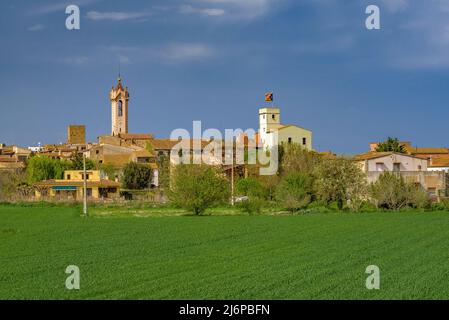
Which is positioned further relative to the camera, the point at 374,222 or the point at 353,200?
the point at 353,200

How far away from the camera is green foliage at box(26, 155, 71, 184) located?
297ft

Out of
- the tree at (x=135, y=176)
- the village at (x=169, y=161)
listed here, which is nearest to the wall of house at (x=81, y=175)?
the village at (x=169, y=161)

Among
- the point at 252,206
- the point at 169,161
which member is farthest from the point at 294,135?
the point at 252,206

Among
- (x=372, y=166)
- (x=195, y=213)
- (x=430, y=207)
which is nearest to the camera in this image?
(x=195, y=213)

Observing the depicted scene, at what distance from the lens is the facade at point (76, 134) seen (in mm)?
156337

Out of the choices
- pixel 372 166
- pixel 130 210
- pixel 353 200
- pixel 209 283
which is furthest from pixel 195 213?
pixel 209 283

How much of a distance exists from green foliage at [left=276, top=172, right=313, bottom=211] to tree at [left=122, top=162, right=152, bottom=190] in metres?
32.6

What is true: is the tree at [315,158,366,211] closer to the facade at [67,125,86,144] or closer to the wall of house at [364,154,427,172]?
the wall of house at [364,154,427,172]

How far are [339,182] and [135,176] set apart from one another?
33441 mm

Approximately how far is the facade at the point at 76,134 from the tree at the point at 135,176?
228 ft

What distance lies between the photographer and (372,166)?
74125 millimetres

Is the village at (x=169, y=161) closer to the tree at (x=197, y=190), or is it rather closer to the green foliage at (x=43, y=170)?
the green foliage at (x=43, y=170)
